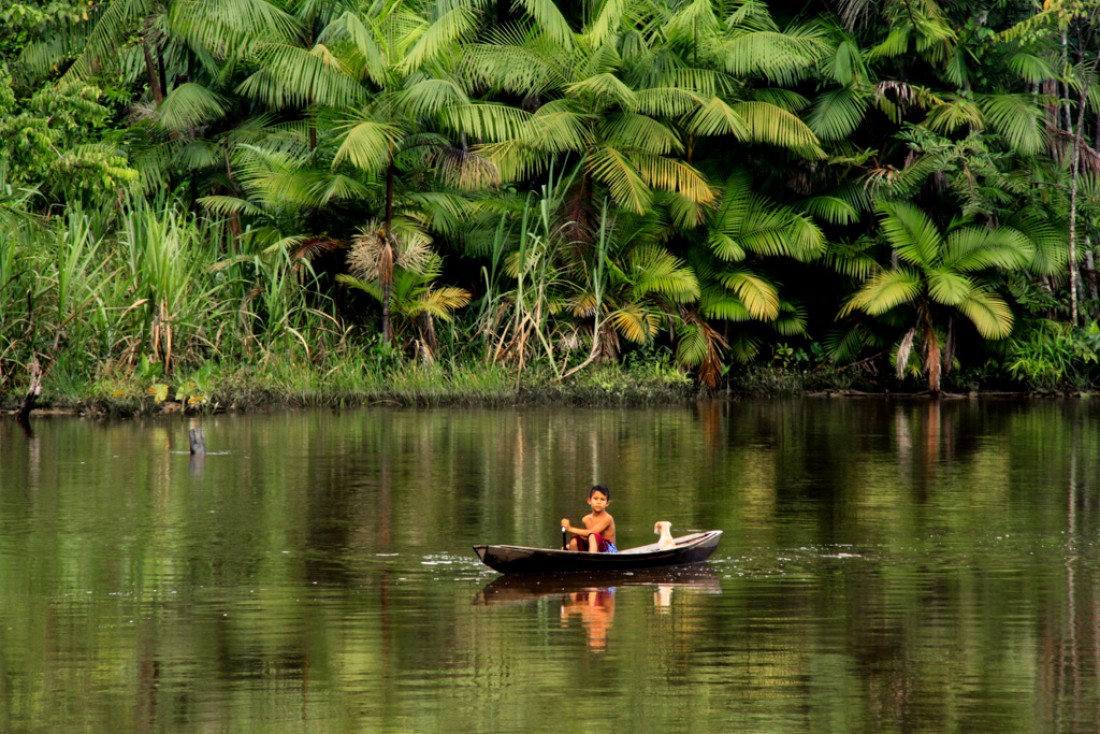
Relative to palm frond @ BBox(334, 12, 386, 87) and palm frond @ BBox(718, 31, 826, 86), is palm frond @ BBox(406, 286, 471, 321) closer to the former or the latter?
palm frond @ BBox(334, 12, 386, 87)

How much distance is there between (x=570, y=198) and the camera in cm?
2820

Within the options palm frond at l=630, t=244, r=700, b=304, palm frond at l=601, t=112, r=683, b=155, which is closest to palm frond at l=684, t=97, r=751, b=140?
palm frond at l=601, t=112, r=683, b=155

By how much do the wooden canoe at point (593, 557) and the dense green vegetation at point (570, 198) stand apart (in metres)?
13.6

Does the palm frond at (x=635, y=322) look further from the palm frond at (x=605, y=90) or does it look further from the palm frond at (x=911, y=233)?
the palm frond at (x=911, y=233)

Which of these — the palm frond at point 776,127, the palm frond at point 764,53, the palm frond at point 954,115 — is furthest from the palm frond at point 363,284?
the palm frond at point 954,115

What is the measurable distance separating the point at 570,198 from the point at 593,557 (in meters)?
18.0

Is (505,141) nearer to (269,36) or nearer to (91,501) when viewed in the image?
(269,36)

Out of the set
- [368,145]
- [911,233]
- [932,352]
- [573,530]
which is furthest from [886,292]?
[573,530]

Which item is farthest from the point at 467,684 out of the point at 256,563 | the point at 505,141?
the point at 505,141

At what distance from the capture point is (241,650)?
846 cm

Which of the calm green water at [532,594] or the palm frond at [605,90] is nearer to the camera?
the calm green water at [532,594]

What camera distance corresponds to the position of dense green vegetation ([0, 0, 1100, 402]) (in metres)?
25.5

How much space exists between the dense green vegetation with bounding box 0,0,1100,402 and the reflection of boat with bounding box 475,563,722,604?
13.5 metres

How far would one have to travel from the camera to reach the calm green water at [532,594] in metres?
7.35
